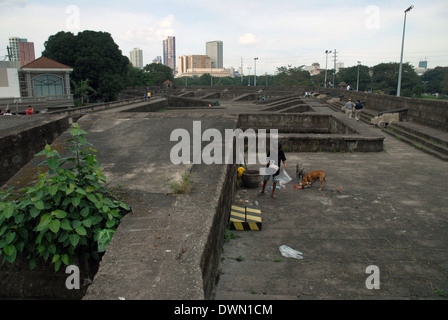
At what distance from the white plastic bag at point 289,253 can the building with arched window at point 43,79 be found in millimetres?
26052

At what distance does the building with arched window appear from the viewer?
26703 mm

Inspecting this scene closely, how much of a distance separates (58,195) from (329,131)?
574 inches

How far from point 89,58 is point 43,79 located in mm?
5520

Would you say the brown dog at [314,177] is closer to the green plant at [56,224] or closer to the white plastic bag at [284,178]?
the white plastic bag at [284,178]

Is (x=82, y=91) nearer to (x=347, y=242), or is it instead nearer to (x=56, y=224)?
(x=56, y=224)

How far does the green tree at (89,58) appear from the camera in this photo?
104 ft

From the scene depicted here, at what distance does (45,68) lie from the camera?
1066 inches

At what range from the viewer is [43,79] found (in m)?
27.5

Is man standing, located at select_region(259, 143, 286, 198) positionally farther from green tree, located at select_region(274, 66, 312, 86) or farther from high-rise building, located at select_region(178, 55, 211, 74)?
high-rise building, located at select_region(178, 55, 211, 74)

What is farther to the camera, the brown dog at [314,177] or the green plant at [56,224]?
the brown dog at [314,177]

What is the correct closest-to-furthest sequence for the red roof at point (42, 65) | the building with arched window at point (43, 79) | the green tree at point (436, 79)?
the building with arched window at point (43, 79) → the red roof at point (42, 65) → the green tree at point (436, 79)

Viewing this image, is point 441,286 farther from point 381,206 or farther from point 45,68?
point 45,68

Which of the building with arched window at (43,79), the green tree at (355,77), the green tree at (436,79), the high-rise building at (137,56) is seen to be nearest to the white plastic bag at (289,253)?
the building with arched window at (43,79)

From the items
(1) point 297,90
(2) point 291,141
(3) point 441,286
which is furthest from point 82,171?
(1) point 297,90
